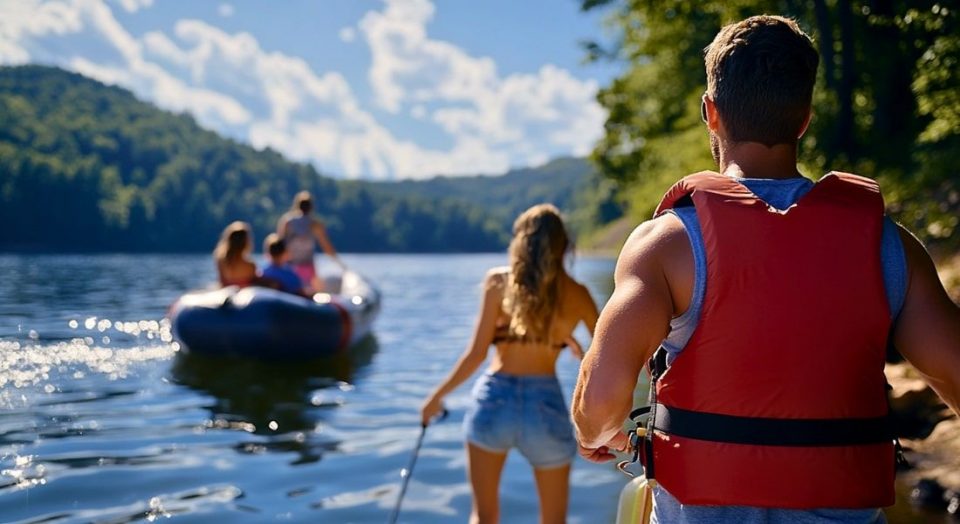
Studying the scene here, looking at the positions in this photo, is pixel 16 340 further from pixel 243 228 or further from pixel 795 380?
pixel 795 380

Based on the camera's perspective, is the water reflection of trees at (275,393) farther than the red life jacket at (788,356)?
Yes

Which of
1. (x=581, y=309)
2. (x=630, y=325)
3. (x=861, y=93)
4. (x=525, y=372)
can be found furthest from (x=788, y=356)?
(x=861, y=93)

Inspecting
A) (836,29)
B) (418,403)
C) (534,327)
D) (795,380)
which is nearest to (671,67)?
(836,29)

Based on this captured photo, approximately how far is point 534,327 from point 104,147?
14359cm

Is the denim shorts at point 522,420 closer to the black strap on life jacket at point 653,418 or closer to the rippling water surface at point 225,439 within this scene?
the rippling water surface at point 225,439

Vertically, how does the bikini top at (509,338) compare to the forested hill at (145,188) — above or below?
below

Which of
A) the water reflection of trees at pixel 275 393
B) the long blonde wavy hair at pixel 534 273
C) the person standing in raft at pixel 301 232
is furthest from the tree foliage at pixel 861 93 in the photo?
the person standing in raft at pixel 301 232

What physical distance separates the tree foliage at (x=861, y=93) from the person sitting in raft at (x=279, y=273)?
6481mm

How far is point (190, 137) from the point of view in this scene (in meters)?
168

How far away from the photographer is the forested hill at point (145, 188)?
93.1 metres

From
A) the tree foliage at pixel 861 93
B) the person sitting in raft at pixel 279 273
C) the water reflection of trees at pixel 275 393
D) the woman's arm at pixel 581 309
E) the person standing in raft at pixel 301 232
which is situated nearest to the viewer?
the woman's arm at pixel 581 309

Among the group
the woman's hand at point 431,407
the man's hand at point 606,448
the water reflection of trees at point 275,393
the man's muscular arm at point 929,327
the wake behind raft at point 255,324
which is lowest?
the water reflection of trees at point 275,393

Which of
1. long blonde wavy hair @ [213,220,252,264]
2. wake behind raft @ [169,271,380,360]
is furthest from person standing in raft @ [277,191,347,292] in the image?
wake behind raft @ [169,271,380,360]

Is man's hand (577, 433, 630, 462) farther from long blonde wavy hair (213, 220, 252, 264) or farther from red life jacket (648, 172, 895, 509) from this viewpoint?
long blonde wavy hair (213, 220, 252, 264)
